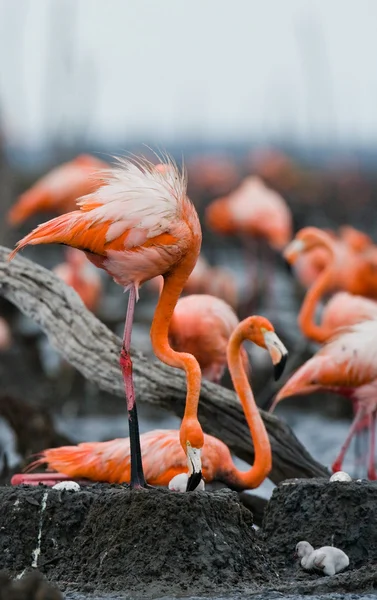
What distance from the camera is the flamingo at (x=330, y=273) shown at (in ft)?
38.3

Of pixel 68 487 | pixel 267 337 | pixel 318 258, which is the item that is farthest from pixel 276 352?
pixel 318 258

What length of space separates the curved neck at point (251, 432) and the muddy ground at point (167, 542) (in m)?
0.75

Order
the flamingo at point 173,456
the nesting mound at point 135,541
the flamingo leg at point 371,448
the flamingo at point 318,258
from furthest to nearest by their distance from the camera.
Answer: the flamingo at point 318,258 < the flamingo leg at point 371,448 < the flamingo at point 173,456 < the nesting mound at point 135,541

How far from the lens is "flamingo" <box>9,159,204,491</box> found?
6.73m

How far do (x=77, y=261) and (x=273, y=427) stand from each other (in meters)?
8.01

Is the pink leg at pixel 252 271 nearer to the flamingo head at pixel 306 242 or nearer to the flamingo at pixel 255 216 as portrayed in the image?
the flamingo at pixel 255 216

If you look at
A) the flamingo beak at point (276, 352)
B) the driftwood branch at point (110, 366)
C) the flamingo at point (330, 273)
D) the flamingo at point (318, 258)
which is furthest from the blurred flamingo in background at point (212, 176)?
the flamingo beak at point (276, 352)

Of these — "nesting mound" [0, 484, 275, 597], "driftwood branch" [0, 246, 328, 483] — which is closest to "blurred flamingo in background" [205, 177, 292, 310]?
"driftwood branch" [0, 246, 328, 483]

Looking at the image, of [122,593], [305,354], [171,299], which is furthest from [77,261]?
[122,593]

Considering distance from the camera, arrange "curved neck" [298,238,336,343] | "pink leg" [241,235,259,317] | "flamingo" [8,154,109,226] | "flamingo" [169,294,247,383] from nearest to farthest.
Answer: "flamingo" [169,294,247,383] < "curved neck" [298,238,336,343] < "flamingo" [8,154,109,226] < "pink leg" [241,235,259,317]

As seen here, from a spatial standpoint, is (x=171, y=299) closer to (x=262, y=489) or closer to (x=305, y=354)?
(x=262, y=489)

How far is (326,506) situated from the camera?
701cm

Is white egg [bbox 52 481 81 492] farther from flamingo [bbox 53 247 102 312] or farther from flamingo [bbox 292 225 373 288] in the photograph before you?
flamingo [bbox 292 225 373 288]

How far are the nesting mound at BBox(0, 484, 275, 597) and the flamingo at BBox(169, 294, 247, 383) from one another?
11.0 feet
